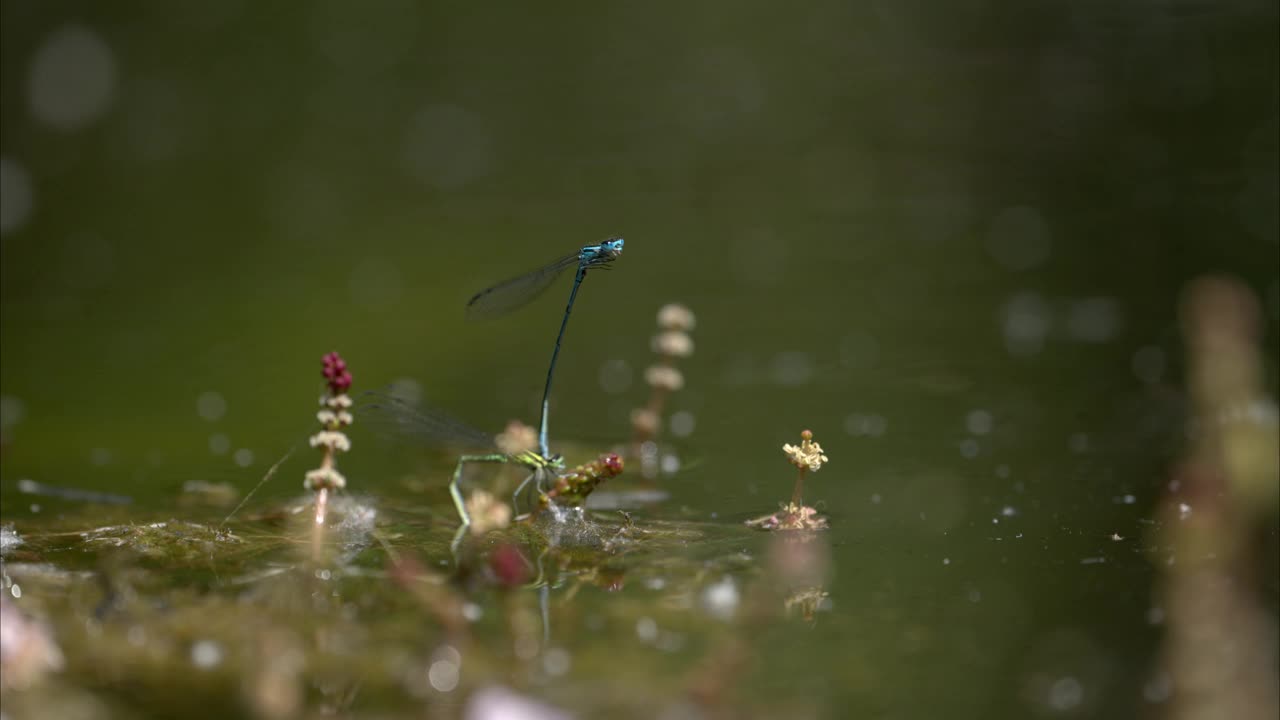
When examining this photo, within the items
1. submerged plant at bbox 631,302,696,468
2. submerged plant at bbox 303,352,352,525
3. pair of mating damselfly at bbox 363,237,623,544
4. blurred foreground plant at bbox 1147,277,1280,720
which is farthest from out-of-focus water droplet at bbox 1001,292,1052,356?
submerged plant at bbox 303,352,352,525

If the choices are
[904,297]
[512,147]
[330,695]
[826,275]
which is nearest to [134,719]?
[330,695]

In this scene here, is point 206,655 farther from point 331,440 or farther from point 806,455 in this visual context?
point 806,455

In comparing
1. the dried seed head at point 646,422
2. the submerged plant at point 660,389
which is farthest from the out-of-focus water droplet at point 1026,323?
the dried seed head at point 646,422

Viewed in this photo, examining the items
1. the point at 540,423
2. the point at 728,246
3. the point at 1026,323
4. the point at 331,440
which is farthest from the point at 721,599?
the point at 728,246

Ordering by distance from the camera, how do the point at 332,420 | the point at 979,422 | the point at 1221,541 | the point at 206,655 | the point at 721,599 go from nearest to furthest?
the point at 206,655
the point at 721,599
the point at 332,420
the point at 1221,541
the point at 979,422

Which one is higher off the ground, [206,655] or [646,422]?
[646,422]

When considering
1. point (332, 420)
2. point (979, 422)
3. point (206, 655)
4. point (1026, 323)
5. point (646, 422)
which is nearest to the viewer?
point (206, 655)

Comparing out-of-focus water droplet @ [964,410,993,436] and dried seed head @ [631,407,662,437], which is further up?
out-of-focus water droplet @ [964,410,993,436]

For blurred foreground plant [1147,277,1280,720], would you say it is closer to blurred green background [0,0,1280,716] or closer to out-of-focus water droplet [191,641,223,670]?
blurred green background [0,0,1280,716]
